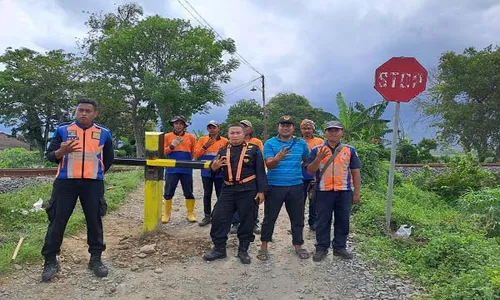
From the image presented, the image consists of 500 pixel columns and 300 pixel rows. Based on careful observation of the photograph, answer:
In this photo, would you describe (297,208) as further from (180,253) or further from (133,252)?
(133,252)

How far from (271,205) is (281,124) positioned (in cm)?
98

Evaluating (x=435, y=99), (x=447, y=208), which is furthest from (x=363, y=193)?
(x=435, y=99)

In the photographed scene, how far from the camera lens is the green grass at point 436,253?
381 centimetres

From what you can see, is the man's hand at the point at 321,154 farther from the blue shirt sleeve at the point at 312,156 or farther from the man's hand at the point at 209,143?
the man's hand at the point at 209,143

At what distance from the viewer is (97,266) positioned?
4.39m

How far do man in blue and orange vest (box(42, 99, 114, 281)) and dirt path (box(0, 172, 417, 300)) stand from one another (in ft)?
0.82

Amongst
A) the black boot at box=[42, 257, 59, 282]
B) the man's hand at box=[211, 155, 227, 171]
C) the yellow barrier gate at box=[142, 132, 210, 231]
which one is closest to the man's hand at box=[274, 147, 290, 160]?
the man's hand at box=[211, 155, 227, 171]

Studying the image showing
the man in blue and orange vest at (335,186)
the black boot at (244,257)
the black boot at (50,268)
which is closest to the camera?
the black boot at (50,268)

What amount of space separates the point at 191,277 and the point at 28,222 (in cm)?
318

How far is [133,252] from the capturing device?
5.05 meters

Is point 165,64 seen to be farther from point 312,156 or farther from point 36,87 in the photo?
point 312,156

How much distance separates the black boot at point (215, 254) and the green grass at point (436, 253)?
5.61 ft

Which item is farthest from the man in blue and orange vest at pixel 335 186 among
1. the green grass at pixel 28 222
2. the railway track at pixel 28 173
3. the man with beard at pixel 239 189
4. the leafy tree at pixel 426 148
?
the leafy tree at pixel 426 148

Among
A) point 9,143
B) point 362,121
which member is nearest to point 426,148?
point 362,121
